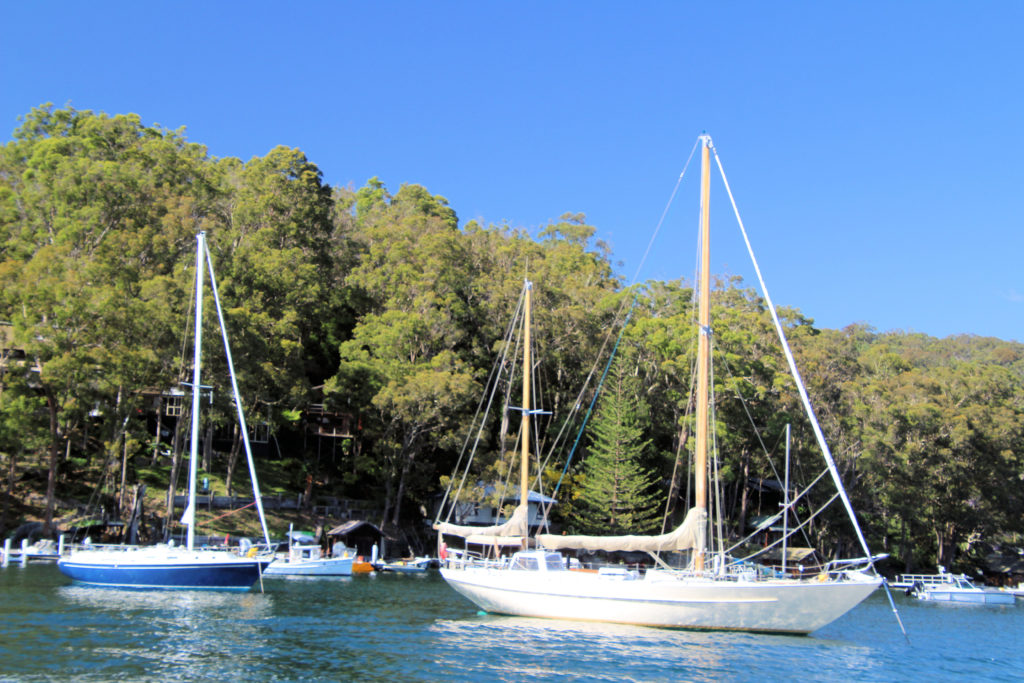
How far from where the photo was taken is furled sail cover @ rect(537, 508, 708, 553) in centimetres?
2712

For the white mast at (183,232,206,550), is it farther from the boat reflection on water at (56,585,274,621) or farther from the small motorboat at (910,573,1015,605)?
the small motorboat at (910,573,1015,605)

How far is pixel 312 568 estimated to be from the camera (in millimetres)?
43969

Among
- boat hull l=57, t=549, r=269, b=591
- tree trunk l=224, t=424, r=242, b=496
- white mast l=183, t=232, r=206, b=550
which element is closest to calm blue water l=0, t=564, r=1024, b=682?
boat hull l=57, t=549, r=269, b=591

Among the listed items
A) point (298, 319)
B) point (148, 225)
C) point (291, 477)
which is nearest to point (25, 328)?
point (148, 225)

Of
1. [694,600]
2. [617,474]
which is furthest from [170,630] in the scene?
[617,474]

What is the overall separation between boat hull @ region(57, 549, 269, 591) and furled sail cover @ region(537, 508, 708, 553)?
11684mm

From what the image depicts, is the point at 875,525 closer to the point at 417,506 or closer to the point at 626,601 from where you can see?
the point at 417,506

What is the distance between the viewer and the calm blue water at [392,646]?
19281 millimetres

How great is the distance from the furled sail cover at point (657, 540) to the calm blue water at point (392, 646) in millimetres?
3016

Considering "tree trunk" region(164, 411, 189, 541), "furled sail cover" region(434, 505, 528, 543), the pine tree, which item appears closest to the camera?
"furled sail cover" region(434, 505, 528, 543)

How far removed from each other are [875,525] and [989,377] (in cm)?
1452

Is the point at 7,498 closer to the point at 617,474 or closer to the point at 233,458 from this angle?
the point at 233,458

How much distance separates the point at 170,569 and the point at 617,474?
2956 centimetres

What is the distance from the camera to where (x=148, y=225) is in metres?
55.8
